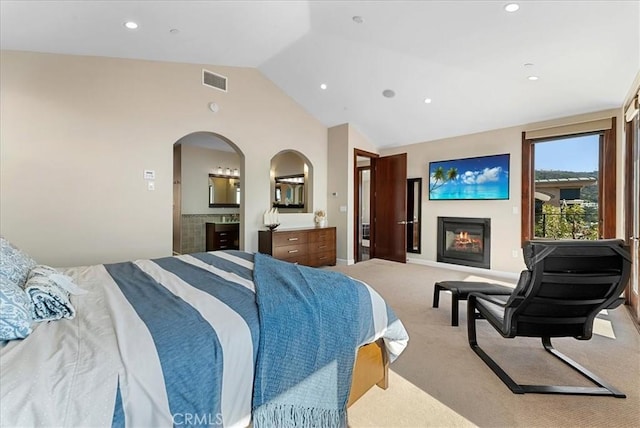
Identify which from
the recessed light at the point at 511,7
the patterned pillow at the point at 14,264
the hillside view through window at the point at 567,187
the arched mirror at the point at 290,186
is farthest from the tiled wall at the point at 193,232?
the hillside view through window at the point at 567,187

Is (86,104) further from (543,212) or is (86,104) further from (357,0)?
(543,212)

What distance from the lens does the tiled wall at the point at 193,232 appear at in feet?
22.1

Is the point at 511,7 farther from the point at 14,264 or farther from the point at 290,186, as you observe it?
the point at 290,186

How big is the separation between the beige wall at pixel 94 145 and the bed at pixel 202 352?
7.08ft

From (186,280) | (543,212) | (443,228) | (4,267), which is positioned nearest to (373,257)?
(443,228)

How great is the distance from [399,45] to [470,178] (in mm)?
2869

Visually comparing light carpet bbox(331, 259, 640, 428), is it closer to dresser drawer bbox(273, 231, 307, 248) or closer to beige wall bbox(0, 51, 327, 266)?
dresser drawer bbox(273, 231, 307, 248)

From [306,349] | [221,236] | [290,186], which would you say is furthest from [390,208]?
[306,349]

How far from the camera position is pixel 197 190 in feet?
22.9

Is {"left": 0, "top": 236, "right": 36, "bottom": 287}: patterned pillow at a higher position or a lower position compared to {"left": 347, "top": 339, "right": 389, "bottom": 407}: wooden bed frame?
higher

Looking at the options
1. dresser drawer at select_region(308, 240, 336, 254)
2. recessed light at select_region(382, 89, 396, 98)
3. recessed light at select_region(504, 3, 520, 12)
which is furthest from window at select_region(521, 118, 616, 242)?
dresser drawer at select_region(308, 240, 336, 254)

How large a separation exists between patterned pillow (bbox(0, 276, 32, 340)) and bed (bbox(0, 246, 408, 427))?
0.03 m

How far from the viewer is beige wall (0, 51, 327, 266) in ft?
11.0

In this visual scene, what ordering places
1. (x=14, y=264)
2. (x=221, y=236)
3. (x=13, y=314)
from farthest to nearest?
(x=221, y=236), (x=14, y=264), (x=13, y=314)
